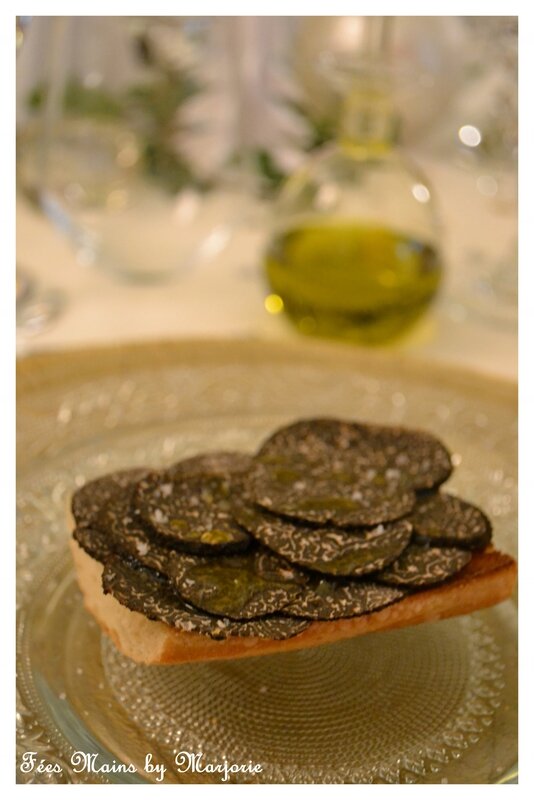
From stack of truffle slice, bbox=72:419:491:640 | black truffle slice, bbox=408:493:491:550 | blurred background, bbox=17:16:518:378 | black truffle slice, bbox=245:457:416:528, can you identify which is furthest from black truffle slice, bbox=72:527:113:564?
blurred background, bbox=17:16:518:378

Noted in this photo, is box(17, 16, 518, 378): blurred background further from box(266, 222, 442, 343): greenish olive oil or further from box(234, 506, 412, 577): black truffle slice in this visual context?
box(234, 506, 412, 577): black truffle slice

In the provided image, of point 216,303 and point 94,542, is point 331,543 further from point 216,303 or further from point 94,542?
point 216,303

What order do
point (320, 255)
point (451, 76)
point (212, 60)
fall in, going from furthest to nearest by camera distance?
point (451, 76)
point (212, 60)
point (320, 255)

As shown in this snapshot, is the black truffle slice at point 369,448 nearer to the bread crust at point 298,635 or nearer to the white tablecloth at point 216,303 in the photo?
the bread crust at point 298,635

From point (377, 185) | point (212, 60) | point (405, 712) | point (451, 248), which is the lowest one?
point (405, 712)

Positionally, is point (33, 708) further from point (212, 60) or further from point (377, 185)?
point (212, 60)

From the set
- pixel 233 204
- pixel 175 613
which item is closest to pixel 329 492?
pixel 175 613

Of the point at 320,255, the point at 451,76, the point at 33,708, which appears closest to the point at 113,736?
the point at 33,708
